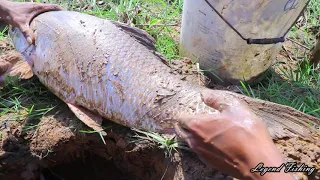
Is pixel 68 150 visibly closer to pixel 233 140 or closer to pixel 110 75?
pixel 110 75

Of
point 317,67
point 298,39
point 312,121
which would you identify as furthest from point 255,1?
point 298,39

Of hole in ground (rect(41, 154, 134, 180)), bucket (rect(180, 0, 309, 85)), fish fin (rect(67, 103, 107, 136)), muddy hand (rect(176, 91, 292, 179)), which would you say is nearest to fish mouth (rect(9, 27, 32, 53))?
fish fin (rect(67, 103, 107, 136))

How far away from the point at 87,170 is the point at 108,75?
3.21ft

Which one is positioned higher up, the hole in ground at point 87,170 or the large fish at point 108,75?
the large fish at point 108,75

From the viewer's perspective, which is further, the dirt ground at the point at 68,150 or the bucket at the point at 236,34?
the bucket at the point at 236,34

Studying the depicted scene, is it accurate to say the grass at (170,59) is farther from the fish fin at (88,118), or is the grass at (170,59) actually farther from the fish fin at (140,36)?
the fish fin at (140,36)

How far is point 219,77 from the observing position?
3.00 m

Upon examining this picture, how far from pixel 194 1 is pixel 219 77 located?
591 millimetres

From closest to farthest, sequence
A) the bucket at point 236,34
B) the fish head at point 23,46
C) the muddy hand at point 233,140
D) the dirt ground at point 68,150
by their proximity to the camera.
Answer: the muddy hand at point 233,140 → the dirt ground at point 68,150 → the bucket at point 236,34 → the fish head at point 23,46

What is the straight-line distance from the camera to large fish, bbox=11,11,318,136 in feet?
7.62

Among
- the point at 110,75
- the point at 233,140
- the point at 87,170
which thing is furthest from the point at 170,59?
the point at 233,140

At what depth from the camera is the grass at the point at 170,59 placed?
9.16ft

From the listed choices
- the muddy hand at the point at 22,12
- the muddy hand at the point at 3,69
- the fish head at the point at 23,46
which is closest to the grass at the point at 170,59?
the muddy hand at the point at 3,69

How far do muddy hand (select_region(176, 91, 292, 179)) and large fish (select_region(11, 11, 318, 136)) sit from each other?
0.32 meters
